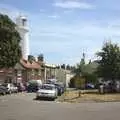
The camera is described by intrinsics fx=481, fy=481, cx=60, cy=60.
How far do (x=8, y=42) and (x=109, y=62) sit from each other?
1490 cm

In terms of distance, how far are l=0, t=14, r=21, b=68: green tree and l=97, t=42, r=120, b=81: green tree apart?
12.6m

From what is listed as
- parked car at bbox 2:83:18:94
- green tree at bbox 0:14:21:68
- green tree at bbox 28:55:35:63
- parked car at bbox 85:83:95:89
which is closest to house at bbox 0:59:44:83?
green tree at bbox 28:55:35:63

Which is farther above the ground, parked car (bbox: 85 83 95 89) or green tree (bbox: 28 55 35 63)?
green tree (bbox: 28 55 35 63)

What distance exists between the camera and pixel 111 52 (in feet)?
222

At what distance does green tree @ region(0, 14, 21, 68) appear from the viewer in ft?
227

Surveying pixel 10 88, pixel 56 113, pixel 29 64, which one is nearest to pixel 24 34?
pixel 29 64

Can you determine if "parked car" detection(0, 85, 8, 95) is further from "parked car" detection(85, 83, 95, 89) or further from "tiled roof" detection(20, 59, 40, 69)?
"tiled roof" detection(20, 59, 40, 69)

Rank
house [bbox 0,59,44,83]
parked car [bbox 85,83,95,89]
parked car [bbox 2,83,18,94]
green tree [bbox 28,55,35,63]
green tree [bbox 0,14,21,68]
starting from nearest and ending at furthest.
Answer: green tree [bbox 0,14,21,68]
parked car [bbox 2,83,18,94]
parked car [bbox 85,83,95,89]
house [bbox 0,59,44,83]
green tree [bbox 28,55,35,63]

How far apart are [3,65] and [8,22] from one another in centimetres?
641

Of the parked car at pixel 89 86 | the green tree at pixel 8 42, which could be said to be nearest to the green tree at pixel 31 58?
the parked car at pixel 89 86

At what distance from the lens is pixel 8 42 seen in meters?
69.8

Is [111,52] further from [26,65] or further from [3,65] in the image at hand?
[26,65]

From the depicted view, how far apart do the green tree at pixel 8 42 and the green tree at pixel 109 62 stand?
12618 mm

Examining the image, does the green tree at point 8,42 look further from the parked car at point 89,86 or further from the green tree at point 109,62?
the parked car at point 89,86
